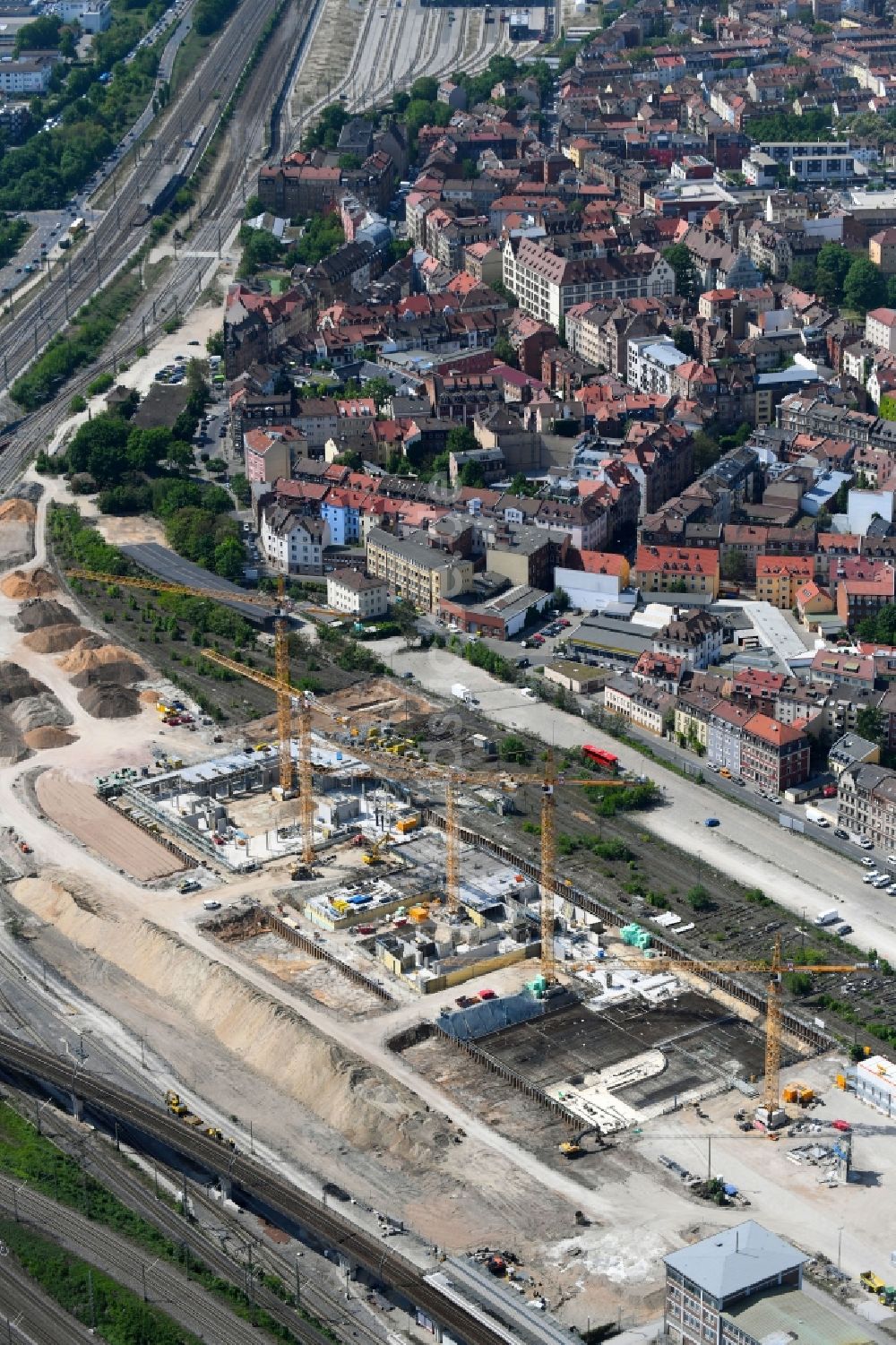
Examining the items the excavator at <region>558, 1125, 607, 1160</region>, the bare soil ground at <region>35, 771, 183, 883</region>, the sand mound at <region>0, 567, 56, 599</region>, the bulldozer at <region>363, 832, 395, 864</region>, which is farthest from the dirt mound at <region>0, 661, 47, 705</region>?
the excavator at <region>558, 1125, 607, 1160</region>

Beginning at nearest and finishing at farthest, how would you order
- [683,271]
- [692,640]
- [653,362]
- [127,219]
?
[692,640] < [653,362] < [683,271] < [127,219]

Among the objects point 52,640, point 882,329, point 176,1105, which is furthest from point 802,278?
point 176,1105

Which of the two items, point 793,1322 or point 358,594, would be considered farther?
point 358,594

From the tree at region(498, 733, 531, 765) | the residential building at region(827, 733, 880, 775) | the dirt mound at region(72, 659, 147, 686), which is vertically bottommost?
the dirt mound at region(72, 659, 147, 686)

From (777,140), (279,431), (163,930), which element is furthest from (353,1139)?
(777,140)

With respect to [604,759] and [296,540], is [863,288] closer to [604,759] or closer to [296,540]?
[296,540]

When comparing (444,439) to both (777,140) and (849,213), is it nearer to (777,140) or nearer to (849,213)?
(849,213)

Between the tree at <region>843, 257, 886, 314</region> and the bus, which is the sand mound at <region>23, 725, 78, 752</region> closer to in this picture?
the bus
